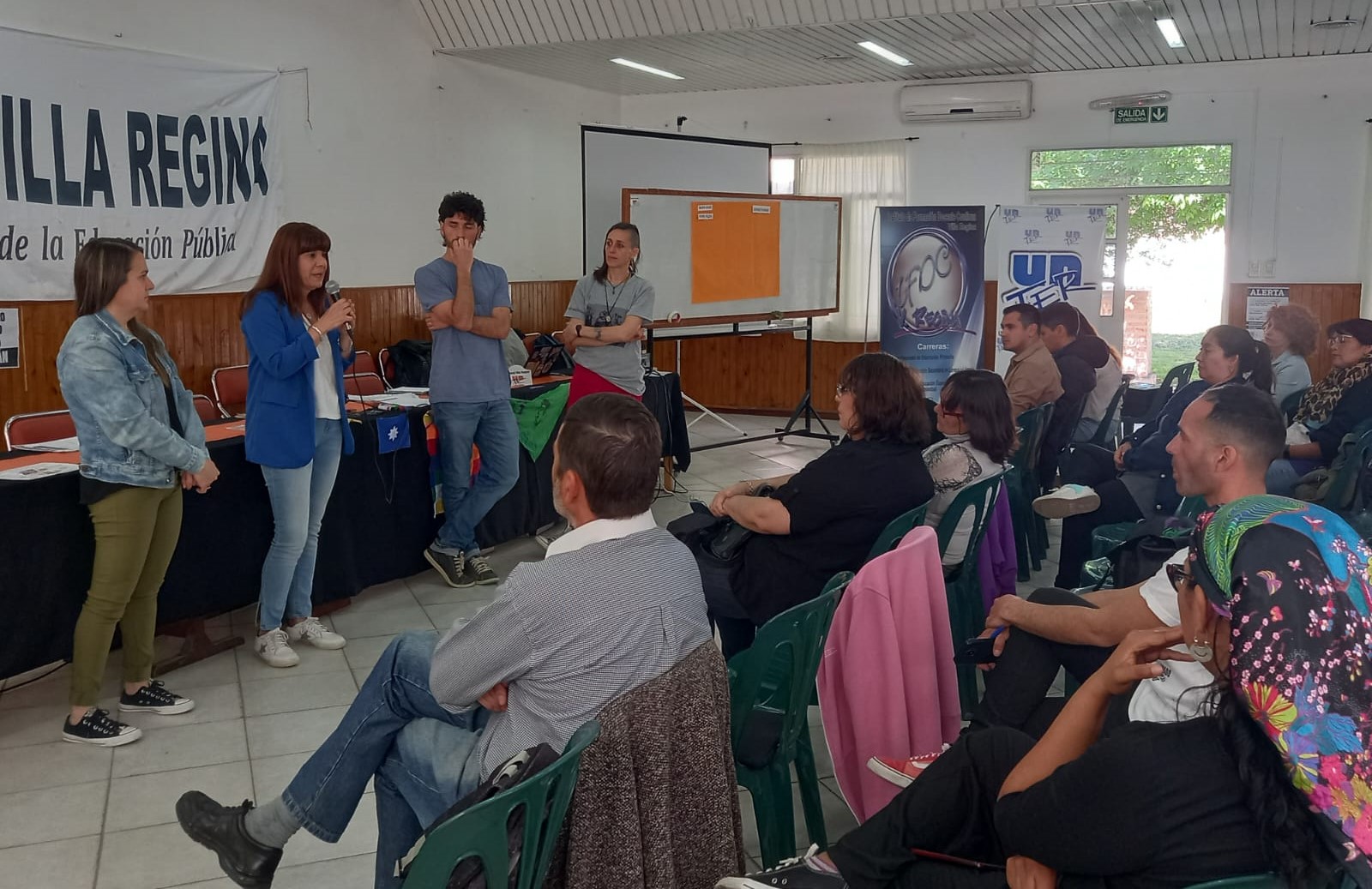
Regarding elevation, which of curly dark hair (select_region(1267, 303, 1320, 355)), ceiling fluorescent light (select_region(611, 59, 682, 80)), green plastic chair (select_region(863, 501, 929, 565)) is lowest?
green plastic chair (select_region(863, 501, 929, 565))

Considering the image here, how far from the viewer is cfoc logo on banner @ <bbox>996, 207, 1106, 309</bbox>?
26.8 ft

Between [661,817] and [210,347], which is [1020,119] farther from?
[661,817]

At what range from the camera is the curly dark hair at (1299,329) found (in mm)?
5281

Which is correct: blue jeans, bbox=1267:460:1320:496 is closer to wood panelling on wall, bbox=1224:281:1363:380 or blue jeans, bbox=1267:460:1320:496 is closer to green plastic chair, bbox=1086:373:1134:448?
green plastic chair, bbox=1086:373:1134:448

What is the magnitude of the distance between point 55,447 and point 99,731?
1.13 m

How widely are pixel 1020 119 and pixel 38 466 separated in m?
7.67

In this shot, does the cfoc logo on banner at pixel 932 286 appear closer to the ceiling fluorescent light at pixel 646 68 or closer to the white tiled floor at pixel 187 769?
the ceiling fluorescent light at pixel 646 68

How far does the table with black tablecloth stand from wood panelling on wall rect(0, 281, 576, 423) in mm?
1459

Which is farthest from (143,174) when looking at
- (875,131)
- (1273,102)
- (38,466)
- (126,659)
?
(1273,102)

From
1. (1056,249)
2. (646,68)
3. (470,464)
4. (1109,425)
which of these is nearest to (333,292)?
(470,464)

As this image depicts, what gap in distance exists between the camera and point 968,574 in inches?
131

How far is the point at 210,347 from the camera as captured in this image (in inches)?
235

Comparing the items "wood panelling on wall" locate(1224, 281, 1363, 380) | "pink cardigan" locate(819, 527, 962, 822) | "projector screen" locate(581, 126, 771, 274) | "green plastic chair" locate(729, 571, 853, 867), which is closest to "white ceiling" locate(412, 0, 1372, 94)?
"projector screen" locate(581, 126, 771, 274)

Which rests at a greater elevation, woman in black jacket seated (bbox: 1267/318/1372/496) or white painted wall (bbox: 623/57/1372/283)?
white painted wall (bbox: 623/57/1372/283)
